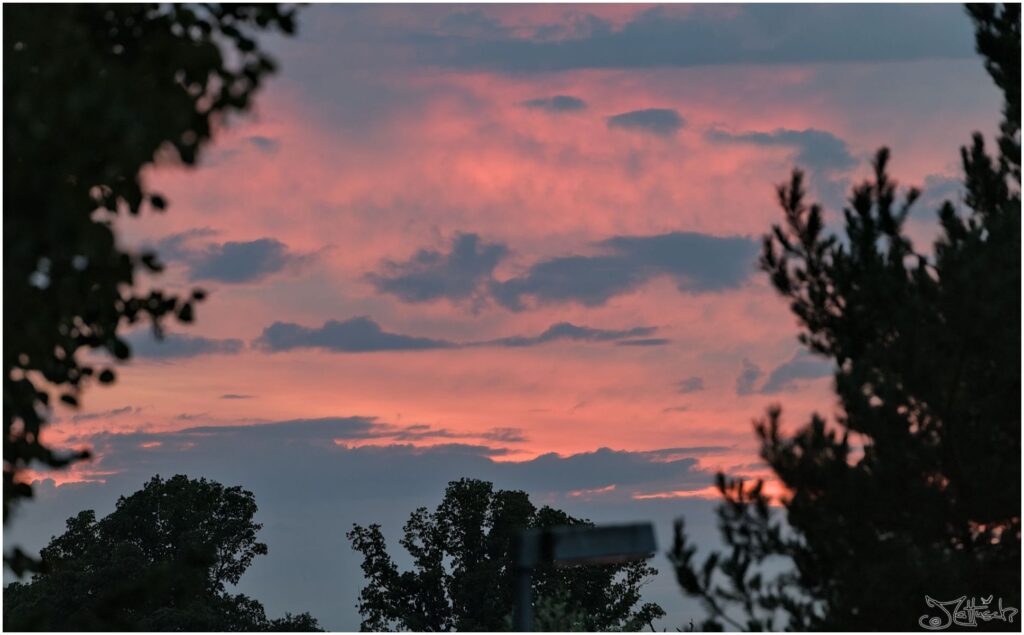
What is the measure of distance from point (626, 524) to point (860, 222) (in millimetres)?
5995

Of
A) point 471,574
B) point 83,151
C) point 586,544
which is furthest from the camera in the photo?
point 471,574

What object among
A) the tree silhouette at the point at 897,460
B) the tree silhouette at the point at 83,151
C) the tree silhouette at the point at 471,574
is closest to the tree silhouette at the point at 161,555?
the tree silhouette at the point at 471,574

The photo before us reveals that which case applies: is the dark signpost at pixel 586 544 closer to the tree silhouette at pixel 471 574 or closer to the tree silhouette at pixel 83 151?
the tree silhouette at pixel 83 151

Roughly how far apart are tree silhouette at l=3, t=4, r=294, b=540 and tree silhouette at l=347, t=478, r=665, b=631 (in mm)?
48400

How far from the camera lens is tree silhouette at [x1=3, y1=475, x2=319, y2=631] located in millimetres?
55000

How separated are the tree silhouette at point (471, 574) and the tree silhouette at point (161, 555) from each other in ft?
14.9

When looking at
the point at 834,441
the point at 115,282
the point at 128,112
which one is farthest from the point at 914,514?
the point at 128,112

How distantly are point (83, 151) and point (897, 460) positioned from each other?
11.9m

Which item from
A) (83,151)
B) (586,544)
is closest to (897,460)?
(586,544)

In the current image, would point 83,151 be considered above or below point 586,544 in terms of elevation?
above

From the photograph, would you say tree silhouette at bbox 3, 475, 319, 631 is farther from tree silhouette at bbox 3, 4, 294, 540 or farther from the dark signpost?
tree silhouette at bbox 3, 4, 294, 540

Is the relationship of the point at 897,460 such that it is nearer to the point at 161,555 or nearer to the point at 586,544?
the point at 586,544

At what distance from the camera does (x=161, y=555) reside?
62094mm

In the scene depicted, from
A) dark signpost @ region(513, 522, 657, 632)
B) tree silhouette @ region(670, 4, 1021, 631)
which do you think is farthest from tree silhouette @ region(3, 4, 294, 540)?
tree silhouette @ region(670, 4, 1021, 631)
